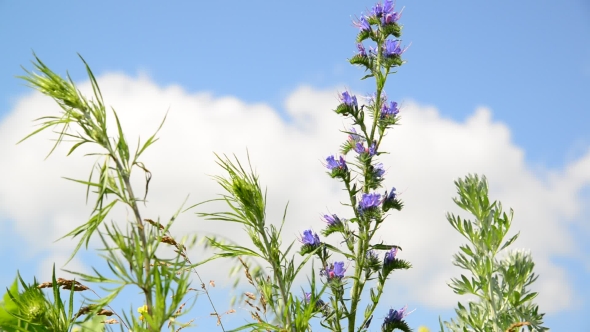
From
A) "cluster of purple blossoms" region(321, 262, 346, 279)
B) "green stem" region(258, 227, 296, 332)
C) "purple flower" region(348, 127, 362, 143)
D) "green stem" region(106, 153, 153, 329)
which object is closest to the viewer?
"green stem" region(106, 153, 153, 329)

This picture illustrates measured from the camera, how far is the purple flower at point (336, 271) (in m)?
3.79

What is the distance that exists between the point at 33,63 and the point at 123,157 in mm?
445

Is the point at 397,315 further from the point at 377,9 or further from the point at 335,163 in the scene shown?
the point at 377,9

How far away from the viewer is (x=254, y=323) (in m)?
2.19

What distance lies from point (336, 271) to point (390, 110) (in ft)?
4.20

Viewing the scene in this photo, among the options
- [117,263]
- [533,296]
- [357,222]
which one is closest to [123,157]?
[117,263]

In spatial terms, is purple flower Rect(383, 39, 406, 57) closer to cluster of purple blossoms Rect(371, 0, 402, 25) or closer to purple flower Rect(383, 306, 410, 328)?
cluster of purple blossoms Rect(371, 0, 402, 25)

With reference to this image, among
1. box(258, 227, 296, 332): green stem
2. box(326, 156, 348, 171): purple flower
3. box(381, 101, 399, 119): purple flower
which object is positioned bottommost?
box(258, 227, 296, 332): green stem

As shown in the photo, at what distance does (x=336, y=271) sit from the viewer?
12.5ft

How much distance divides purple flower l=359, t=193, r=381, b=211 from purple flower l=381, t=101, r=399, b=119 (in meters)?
0.68

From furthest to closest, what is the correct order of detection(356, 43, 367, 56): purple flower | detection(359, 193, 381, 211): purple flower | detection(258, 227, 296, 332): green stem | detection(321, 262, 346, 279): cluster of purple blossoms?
detection(356, 43, 367, 56): purple flower → detection(359, 193, 381, 211): purple flower → detection(321, 262, 346, 279): cluster of purple blossoms → detection(258, 227, 296, 332): green stem

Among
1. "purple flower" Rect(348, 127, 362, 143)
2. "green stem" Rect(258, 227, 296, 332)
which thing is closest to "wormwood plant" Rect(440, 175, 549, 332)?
"green stem" Rect(258, 227, 296, 332)

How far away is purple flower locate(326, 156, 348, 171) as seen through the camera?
14.2 feet

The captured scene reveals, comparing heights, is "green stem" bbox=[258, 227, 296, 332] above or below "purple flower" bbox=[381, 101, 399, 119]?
below
